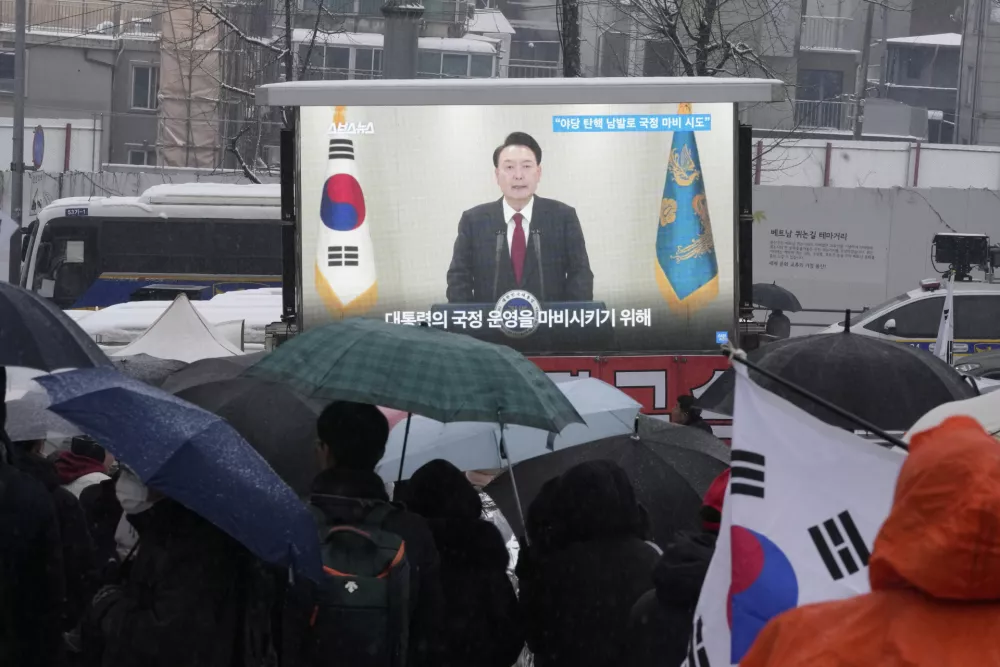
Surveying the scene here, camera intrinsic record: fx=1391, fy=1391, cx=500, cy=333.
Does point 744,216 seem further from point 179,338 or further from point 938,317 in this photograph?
point 938,317

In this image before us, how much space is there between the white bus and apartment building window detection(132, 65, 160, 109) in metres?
23.9

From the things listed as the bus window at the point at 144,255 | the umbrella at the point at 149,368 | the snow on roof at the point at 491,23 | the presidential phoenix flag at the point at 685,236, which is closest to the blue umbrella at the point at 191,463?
the umbrella at the point at 149,368

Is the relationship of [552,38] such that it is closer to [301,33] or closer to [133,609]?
[301,33]

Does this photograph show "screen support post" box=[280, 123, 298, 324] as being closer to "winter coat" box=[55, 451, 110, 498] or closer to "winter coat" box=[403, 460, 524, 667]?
"winter coat" box=[55, 451, 110, 498]

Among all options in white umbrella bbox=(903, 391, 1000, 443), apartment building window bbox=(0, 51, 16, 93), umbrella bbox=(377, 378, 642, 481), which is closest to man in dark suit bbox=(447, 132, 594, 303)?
umbrella bbox=(377, 378, 642, 481)

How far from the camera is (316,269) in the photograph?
412 inches

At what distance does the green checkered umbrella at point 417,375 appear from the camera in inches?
185

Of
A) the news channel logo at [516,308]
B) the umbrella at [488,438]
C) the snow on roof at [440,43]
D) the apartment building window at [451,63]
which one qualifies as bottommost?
the umbrella at [488,438]

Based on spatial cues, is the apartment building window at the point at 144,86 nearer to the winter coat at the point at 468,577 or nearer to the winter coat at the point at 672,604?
the winter coat at the point at 468,577

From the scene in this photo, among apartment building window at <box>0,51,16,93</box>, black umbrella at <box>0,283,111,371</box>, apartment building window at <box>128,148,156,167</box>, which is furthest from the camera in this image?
apartment building window at <box>0,51,16,93</box>

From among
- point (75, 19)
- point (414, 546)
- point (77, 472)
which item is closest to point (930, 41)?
point (75, 19)

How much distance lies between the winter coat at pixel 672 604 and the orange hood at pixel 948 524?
152cm

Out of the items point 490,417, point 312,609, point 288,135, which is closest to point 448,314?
point 288,135

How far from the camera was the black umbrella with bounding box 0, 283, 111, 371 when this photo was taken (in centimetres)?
417
